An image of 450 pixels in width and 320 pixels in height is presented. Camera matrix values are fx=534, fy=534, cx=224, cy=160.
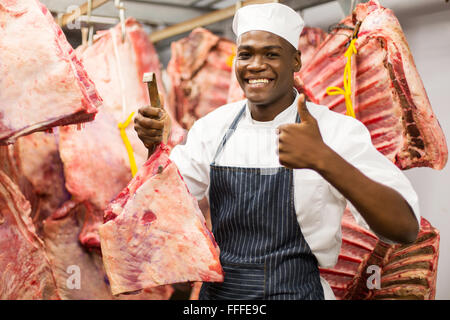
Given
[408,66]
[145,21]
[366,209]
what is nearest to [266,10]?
[408,66]

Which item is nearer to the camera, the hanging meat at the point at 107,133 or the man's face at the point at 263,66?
the man's face at the point at 263,66

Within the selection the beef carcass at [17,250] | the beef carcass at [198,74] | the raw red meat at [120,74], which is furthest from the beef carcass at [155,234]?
the beef carcass at [198,74]

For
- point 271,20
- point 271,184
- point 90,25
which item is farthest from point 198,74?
point 271,184

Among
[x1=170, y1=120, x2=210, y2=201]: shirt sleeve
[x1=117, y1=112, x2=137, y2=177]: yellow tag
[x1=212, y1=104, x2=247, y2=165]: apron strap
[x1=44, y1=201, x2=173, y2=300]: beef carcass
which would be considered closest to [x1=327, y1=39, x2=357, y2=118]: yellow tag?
[x1=212, y1=104, x2=247, y2=165]: apron strap

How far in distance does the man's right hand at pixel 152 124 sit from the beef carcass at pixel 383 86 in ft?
2.57

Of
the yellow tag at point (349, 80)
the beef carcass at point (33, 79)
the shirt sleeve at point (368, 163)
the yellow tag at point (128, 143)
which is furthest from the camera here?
the yellow tag at point (128, 143)

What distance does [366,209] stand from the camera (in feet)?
4.50

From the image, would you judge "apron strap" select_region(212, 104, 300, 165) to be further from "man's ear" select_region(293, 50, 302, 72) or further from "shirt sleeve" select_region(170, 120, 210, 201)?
"man's ear" select_region(293, 50, 302, 72)

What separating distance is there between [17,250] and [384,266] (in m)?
1.30

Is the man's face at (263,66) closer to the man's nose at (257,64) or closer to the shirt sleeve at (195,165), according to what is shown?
the man's nose at (257,64)

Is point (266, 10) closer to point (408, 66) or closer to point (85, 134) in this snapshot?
point (408, 66)

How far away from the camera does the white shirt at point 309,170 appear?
1539mm

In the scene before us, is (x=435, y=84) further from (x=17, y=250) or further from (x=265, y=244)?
(x=17, y=250)

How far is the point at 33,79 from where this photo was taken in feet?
5.29
